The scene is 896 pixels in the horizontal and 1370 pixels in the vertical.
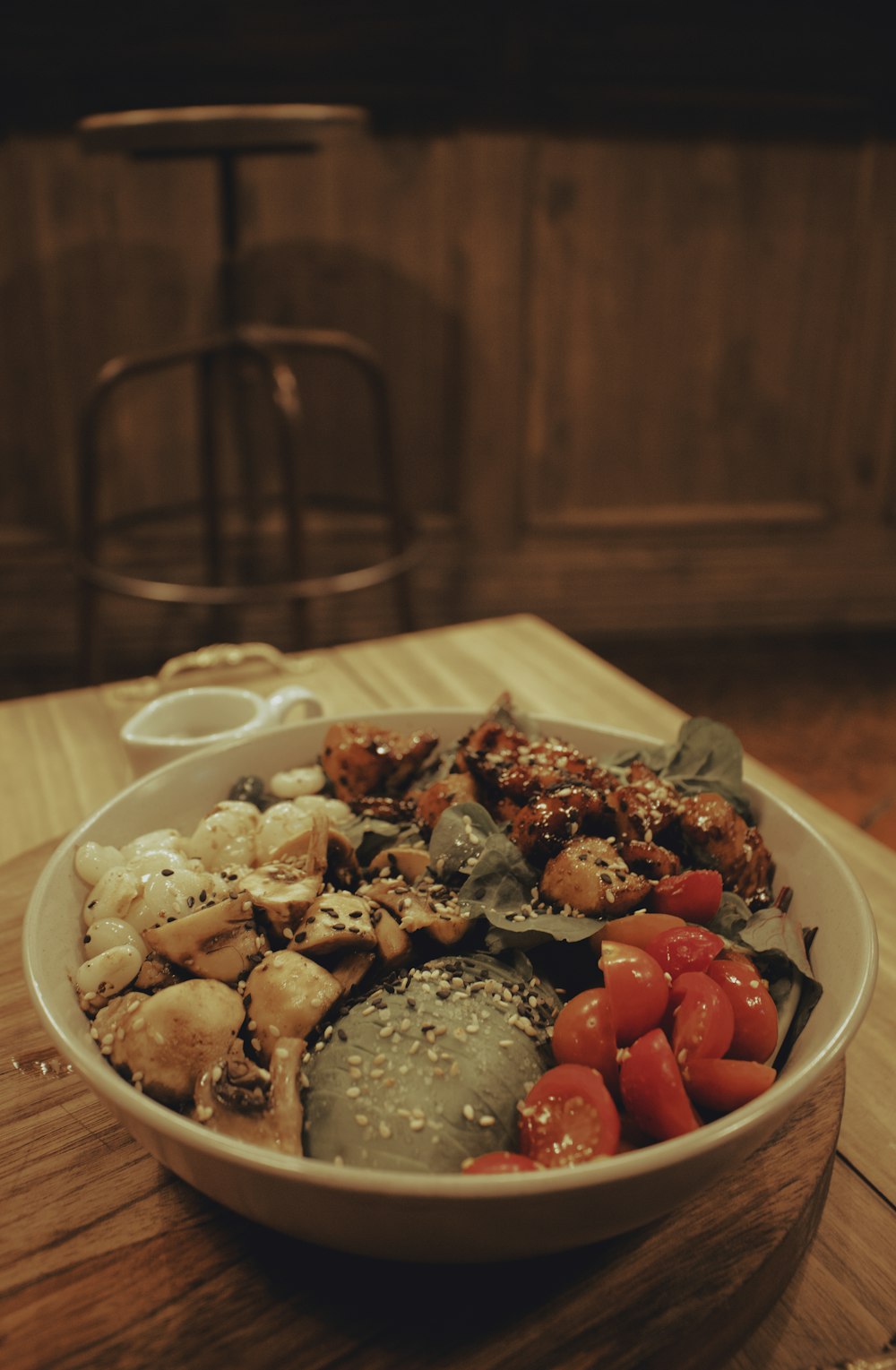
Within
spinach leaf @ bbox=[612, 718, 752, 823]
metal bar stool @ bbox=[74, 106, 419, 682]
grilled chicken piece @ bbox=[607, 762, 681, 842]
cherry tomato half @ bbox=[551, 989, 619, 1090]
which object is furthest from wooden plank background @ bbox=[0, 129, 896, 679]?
cherry tomato half @ bbox=[551, 989, 619, 1090]

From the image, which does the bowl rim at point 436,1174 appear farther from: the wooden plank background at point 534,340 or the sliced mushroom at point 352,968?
the wooden plank background at point 534,340

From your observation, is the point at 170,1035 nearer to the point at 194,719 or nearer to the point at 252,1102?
the point at 252,1102

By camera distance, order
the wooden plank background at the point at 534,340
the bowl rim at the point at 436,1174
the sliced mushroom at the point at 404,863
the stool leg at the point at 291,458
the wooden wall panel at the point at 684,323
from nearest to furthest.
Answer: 1. the bowl rim at the point at 436,1174
2. the sliced mushroom at the point at 404,863
3. the stool leg at the point at 291,458
4. the wooden plank background at the point at 534,340
5. the wooden wall panel at the point at 684,323

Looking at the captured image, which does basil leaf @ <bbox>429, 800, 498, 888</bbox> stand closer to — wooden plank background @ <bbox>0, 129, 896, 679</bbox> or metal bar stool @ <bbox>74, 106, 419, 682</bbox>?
metal bar stool @ <bbox>74, 106, 419, 682</bbox>

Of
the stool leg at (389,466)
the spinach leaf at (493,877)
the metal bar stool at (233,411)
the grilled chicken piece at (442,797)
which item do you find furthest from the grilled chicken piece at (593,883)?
the stool leg at (389,466)

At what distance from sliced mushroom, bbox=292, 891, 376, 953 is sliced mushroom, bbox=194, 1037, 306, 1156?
3.0 inches

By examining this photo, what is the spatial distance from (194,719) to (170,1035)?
0.49 meters

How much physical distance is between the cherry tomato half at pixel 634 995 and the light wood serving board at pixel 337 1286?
11cm

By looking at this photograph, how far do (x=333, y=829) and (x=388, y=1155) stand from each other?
0.86 feet

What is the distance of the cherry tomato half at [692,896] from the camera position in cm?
70

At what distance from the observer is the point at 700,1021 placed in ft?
1.90

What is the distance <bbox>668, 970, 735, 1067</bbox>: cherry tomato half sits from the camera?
57cm

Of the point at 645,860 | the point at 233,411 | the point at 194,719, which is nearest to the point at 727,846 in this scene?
the point at 645,860

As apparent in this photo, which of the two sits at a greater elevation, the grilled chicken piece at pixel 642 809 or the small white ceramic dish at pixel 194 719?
the grilled chicken piece at pixel 642 809
